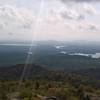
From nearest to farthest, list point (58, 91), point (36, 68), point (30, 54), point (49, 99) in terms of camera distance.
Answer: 1. point (49, 99)
2. point (58, 91)
3. point (36, 68)
4. point (30, 54)

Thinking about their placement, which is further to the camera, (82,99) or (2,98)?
(82,99)

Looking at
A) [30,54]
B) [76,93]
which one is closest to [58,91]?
[76,93]

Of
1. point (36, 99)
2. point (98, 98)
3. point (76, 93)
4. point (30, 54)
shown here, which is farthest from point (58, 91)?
point (30, 54)

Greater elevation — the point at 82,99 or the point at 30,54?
the point at 82,99

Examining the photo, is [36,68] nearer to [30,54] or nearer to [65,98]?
[65,98]

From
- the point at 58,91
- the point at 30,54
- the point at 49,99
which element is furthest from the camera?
the point at 30,54

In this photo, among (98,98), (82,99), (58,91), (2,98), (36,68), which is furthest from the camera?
(36,68)

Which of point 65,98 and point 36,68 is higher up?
point 65,98

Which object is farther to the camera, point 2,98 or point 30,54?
point 30,54

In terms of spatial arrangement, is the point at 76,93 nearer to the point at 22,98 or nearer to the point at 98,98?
the point at 98,98
